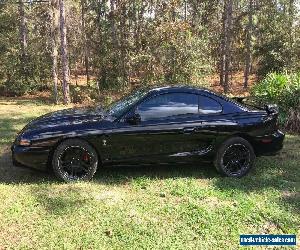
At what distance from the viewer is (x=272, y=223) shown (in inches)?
207

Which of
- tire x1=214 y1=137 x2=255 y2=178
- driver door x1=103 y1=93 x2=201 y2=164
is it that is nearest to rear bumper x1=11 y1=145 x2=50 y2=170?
driver door x1=103 y1=93 x2=201 y2=164

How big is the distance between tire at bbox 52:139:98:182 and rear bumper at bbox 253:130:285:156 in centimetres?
275

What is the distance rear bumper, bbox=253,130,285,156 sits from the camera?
679 centimetres

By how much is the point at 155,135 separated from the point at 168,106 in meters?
0.55

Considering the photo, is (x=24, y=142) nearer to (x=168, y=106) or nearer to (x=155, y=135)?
(x=155, y=135)

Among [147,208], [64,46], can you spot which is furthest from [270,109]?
[64,46]

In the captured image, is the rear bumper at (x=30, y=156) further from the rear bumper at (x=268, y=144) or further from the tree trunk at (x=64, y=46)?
the tree trunk at (x=64, y=46)

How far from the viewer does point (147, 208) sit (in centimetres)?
553

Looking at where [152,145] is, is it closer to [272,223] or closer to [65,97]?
[272,223]

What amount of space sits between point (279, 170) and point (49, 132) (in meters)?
4.08

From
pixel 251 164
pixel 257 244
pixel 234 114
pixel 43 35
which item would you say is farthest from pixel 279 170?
pixel 43 35

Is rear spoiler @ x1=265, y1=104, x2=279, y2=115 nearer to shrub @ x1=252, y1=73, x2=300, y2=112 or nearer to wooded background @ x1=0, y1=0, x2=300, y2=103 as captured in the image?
shrub @ x1=252, y1=73, x2=300, y2=112

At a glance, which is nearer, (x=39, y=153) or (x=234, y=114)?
(x=39, y=153)

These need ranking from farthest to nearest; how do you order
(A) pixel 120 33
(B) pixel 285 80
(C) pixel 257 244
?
(A) pixel 120 33
(B) pixel 285 80
(C) pixel 257 244
